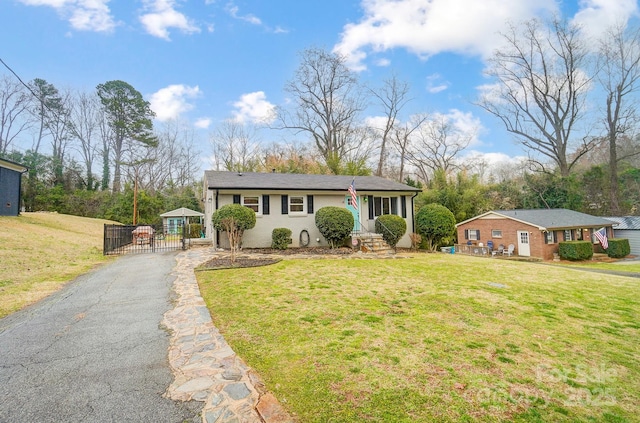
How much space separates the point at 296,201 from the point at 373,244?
4559 mm

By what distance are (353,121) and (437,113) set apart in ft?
32.5

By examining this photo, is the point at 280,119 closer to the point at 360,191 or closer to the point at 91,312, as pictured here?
the point at 360,191

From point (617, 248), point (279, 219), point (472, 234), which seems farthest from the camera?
point (472, 234)

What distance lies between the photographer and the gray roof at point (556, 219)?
66.1ft

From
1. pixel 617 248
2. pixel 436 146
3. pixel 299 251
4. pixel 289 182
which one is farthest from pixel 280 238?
pixel 436 146

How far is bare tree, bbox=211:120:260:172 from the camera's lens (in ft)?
104

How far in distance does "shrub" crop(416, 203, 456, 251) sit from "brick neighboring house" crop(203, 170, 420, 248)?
0.87 m

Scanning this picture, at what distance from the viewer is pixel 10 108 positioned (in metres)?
27.9

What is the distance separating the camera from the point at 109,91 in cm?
3164

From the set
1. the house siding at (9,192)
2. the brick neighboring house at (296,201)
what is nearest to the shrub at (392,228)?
the brick neighboring house at (296,201)

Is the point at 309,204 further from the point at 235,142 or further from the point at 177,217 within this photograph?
the point at 235,142

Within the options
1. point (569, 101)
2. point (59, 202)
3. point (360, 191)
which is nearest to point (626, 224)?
point (569, 101)

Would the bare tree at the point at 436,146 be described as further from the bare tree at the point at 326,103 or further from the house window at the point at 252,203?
the house window at the point at 252,203

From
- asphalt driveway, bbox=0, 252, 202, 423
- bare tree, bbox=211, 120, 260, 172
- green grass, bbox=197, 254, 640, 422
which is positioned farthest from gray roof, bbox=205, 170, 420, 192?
bare tree, bbox=211, 120, 260, 172
